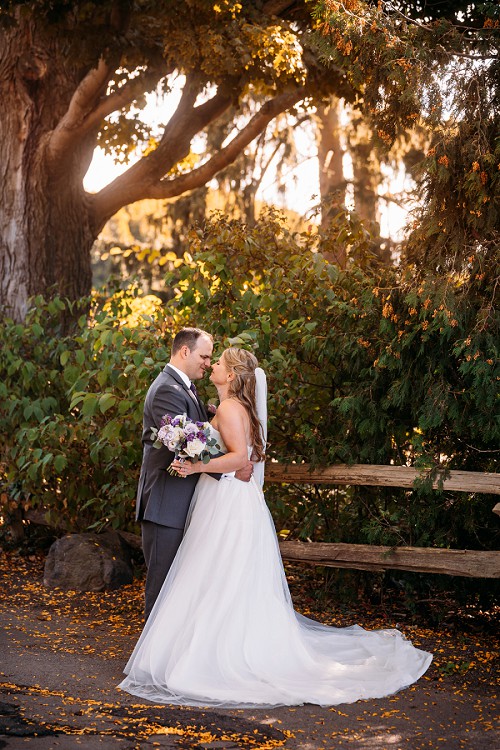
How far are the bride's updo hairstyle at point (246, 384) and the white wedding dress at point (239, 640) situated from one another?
32 cm

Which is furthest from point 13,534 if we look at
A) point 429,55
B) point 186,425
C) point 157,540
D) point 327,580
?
point 429,55

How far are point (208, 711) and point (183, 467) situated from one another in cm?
146

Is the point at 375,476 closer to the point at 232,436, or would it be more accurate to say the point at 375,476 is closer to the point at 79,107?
the point at 232,436

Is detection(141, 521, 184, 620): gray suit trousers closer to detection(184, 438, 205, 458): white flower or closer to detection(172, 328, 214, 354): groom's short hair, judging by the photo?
detection(184, 438, 205, 458): white flower

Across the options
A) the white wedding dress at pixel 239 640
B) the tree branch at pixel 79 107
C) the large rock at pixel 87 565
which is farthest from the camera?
the tree branch at pixel 79 107

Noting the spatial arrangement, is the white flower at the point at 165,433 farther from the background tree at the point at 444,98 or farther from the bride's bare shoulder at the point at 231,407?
the background tree at the point at 444,98

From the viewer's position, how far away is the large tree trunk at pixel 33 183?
11547 millimetres

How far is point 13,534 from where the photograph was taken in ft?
33.1

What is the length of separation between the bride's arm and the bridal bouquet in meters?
0.21

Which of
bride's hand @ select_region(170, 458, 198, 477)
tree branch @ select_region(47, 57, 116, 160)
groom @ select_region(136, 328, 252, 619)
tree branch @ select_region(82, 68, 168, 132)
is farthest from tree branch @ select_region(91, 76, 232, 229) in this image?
bride's hand @ select_region(170, 458, 198, 477)

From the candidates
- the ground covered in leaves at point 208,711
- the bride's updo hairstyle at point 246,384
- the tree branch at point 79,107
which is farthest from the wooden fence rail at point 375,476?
the tree branch at point 79,107

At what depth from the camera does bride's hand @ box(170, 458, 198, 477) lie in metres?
5.70

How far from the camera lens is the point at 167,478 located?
6004 millimetres

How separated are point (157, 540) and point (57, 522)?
3572 mm
